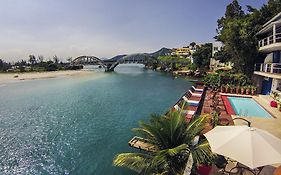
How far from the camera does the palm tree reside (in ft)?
23.2

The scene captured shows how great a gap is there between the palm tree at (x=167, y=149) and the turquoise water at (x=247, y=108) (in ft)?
42.7

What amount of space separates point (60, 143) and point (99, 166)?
569cm

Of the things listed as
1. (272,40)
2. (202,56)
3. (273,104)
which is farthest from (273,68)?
(202,56)

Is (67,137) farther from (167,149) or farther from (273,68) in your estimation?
(273,68)

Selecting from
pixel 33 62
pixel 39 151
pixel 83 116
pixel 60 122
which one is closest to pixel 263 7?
pixel 83 116

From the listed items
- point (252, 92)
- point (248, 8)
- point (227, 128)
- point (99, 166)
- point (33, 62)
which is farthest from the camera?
point (33, 62)

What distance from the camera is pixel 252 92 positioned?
1052 inches

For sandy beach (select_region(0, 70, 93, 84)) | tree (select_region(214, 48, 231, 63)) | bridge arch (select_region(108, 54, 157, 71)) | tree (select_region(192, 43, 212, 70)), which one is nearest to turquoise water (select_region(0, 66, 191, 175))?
tree (select_region(214, 48, 231, 63))

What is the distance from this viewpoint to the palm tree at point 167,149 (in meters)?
7.08

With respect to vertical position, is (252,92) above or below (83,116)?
above

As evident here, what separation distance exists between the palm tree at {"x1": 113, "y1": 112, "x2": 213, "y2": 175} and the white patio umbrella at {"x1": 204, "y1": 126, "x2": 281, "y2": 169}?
2.64 ft

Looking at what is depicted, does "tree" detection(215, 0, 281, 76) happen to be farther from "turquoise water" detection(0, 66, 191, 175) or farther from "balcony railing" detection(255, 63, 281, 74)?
"turquoise water" detection(0, 66, 191, 175)

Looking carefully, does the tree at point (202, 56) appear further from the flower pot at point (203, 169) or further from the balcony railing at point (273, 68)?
the flower pot at point (203, 169)

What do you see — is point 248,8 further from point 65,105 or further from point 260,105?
point 65,105
